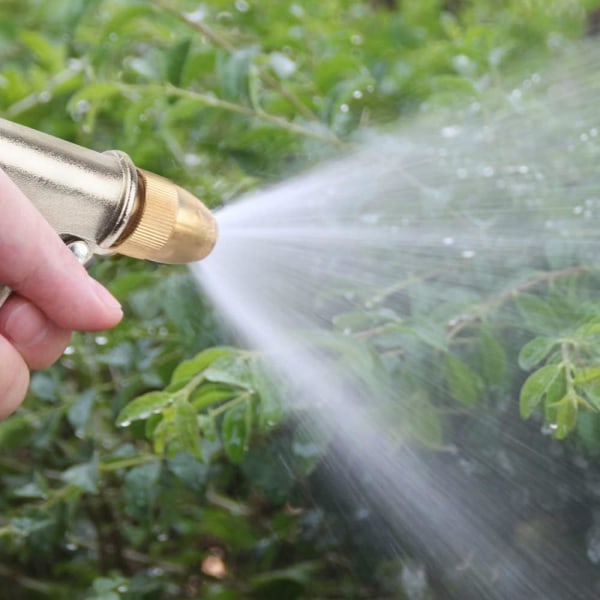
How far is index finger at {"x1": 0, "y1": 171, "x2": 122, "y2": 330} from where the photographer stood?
598 mm

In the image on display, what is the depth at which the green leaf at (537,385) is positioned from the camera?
0.73m

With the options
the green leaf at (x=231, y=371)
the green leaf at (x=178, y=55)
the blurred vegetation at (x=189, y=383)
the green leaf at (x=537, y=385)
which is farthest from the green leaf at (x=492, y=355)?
the green leaf at (x=178, y=55)

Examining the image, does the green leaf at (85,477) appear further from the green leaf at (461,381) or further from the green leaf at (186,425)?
the green leaf at (461,381)

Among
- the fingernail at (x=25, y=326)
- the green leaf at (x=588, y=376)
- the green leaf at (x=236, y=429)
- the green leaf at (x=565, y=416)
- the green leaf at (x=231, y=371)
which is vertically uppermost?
the green leaf at (x=588, y=376)

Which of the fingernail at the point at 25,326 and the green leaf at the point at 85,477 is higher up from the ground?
the fingernail at the point at 25,326

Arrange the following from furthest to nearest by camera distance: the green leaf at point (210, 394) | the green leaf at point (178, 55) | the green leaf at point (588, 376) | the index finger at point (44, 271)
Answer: the green leaf at point (178, 55) < the green leaf at point (210, 394) < the green leaf at point (588, 376) < the index finger at point (44, 271)

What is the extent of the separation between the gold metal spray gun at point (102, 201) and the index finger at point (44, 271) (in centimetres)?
3

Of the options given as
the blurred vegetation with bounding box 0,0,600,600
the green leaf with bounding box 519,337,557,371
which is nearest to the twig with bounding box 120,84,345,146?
the blurred vegetation with bounding box 0,0,600,600

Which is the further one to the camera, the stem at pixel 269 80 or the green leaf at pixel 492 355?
the stem at pixel 269 80

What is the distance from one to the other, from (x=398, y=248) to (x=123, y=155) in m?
0.39

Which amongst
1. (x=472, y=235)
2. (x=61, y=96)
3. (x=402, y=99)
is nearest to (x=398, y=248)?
(x=472, y=235)

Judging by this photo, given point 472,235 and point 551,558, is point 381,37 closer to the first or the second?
point 472,235

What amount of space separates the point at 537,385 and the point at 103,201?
376 mm

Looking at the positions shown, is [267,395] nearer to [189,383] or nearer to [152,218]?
[189,383]
